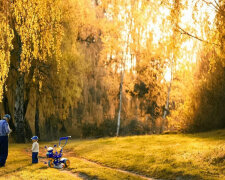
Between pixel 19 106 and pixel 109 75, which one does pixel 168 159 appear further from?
pixel 109 75

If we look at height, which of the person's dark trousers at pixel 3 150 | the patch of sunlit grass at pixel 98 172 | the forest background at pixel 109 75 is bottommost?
the patch of sunlit grass at pixel 98 172

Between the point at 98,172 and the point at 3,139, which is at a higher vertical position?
the point at 3,139

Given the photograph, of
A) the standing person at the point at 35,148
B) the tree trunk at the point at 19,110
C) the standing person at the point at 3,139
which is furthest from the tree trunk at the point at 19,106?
the standing person at the point at 35,148

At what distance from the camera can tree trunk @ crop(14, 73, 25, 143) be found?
20578mm

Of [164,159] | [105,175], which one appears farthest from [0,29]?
[164,159]

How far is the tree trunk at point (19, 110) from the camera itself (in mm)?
20578

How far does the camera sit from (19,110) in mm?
20844

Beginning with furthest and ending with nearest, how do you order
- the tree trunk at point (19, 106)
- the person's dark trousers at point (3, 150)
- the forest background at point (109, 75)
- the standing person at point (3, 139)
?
1. the tree trunk at point (19, 106)
2. the forest background at point (109, 75)
3. the person's dark trousers at point (3, 150)
4. the standing person at point (3, 139)

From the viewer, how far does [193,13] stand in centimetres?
1207

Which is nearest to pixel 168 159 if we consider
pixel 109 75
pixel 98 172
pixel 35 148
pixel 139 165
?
pixel 139 165

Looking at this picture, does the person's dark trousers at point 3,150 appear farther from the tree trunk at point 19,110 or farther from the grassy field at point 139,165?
the tree trunk at point 19,110

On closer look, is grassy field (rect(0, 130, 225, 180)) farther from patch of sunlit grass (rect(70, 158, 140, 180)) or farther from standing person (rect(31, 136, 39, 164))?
standing person (rect(31, 136, 39, 164))

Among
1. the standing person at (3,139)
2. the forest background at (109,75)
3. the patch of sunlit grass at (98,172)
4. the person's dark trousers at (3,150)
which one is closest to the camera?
the patch of sunlit grass at (98,172)

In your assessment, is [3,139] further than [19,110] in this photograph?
No
